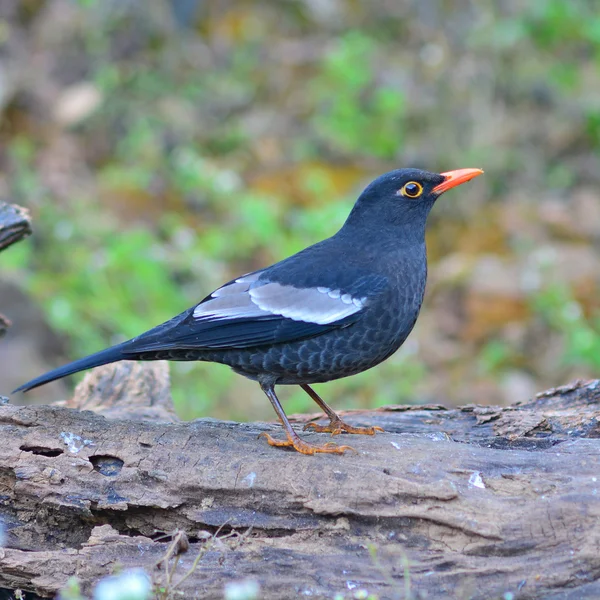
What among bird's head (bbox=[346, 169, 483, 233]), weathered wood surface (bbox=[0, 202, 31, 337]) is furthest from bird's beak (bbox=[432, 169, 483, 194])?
weathered wood surface (bbox=[0, 202, 31, 337])

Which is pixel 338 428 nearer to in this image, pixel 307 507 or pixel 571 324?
pixel 307 507

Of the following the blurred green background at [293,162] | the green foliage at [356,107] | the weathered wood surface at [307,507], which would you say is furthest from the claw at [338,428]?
the green foliage at [356,107]

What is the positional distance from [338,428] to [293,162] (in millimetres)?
5691

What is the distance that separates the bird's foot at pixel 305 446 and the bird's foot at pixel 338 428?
33 cm

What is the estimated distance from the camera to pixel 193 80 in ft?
35.1

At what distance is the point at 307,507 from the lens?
146 inches

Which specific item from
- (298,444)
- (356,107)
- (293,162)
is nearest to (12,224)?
(298,444)

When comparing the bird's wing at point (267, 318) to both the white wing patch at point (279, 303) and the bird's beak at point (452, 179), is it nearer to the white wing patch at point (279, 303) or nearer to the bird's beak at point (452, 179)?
the white wing patch at point (279, 303)

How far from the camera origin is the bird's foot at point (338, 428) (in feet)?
14.8

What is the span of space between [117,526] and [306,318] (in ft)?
4.30

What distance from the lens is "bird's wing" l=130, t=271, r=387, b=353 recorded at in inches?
169

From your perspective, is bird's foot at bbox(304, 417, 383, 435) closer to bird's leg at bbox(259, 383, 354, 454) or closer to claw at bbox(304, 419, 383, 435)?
claw at bbox(304, 419, 383, 435)

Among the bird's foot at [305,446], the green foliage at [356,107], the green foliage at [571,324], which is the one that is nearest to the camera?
the bird's foot at [305,446]

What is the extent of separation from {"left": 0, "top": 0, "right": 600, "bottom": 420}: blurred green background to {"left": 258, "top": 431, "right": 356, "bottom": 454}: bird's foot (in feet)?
8.61
